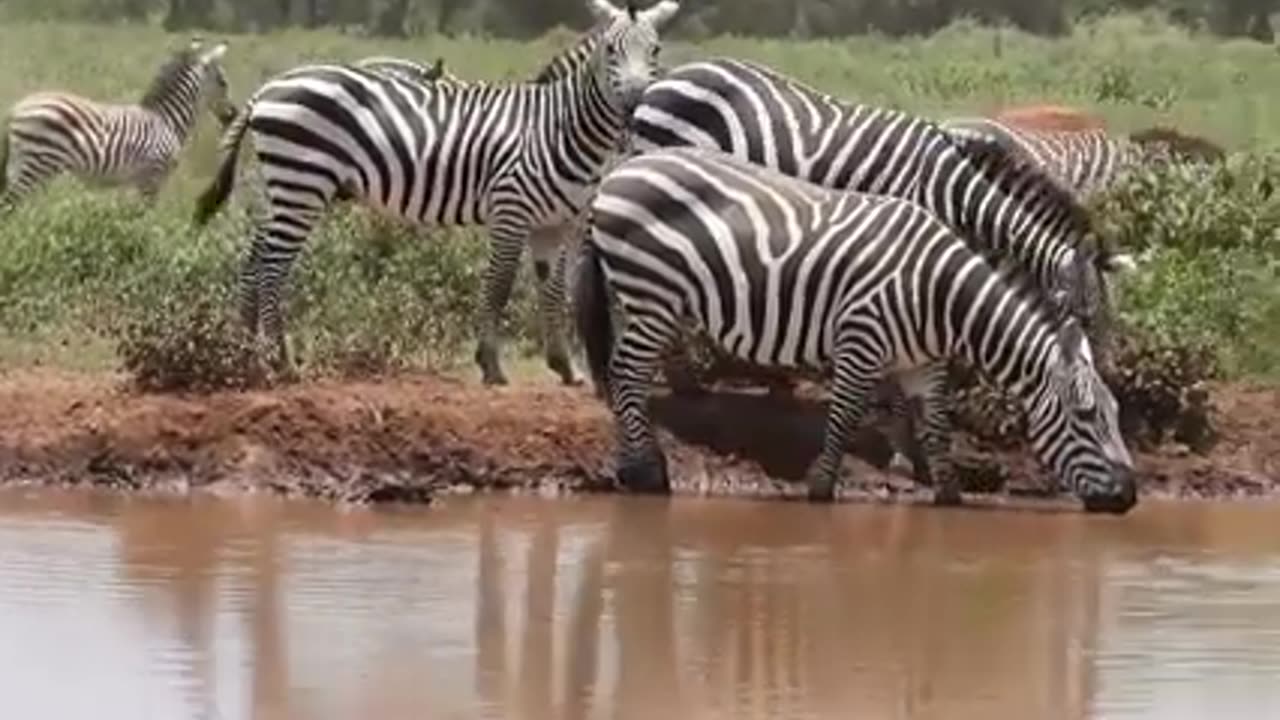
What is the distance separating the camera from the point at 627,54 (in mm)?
15133

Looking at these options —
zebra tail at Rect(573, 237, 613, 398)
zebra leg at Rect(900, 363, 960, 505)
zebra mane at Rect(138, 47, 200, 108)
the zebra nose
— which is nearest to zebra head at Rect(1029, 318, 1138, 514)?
the zebra nose

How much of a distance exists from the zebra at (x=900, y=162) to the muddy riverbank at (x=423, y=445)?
62 centimetres

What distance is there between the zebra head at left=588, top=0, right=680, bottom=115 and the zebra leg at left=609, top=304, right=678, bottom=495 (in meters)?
1.85

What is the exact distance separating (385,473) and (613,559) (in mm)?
1855

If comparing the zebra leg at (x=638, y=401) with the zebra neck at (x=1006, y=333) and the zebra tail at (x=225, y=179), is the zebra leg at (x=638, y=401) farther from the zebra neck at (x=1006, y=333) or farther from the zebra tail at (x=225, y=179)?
the zebra tail at (x=225, y=179)

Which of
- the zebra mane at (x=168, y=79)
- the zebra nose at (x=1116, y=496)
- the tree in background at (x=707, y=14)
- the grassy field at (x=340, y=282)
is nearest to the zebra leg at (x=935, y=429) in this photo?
the zebra nose at (x=1116, y=496)

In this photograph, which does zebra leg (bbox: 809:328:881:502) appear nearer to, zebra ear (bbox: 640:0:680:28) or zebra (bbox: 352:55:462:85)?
zebra ear (bbox: 640:0:680:28)

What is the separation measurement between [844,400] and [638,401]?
908 millimetres

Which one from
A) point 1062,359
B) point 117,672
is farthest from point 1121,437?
point 117,672

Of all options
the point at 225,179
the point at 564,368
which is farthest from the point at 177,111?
the point at 564,368

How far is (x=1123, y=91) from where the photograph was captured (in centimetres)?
A: 3556

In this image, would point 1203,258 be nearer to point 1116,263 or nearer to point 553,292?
point 1116,263

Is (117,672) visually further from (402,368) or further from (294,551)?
(402,368)

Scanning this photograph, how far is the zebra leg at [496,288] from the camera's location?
1473 cm
